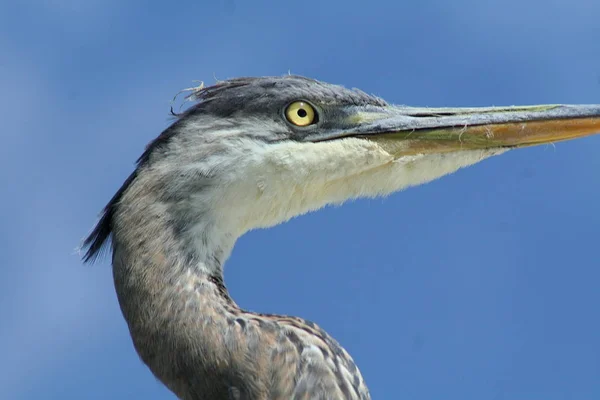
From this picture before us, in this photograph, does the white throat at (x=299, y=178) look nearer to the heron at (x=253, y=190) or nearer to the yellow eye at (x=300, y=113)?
the heron at (x=253, y=190)

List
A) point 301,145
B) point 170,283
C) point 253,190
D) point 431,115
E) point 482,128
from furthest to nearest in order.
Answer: point 431,115, point 482,128, point 301,145, point 253,190, point 170,283

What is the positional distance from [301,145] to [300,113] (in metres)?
0.18

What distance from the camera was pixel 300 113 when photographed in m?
4.61

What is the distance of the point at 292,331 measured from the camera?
12.9 ft

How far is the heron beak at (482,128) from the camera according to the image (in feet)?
15.1

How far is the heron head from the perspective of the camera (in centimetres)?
427

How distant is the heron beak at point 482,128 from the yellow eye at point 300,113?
225 mm

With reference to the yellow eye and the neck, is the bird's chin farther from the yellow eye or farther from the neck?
the neck

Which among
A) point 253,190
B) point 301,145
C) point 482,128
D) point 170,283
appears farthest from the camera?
point 482,128

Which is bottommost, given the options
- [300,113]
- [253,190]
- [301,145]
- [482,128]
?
[253,190]

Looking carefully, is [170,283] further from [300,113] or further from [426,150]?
[426,150]

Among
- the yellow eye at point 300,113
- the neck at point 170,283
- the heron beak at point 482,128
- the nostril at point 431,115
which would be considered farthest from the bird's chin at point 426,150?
the neck at point 170,283

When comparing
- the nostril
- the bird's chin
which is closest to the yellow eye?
the bird's chin

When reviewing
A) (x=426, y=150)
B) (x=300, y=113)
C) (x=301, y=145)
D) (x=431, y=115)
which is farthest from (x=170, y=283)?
(x=431, y=115)
